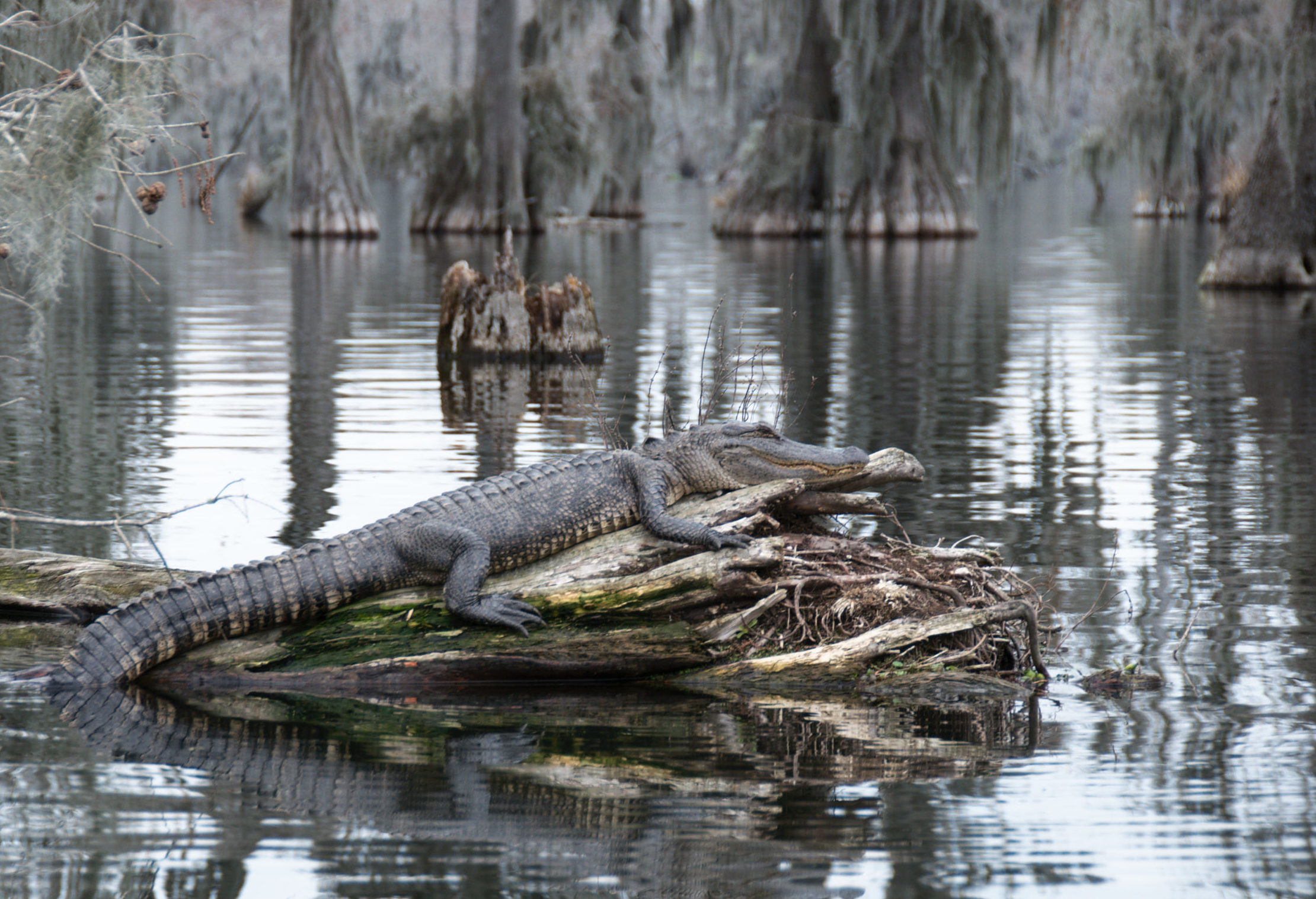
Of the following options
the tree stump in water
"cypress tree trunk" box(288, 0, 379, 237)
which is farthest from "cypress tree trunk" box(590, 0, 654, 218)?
the tree stump in water

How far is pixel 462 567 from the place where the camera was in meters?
6.74

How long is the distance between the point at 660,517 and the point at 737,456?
611 mm

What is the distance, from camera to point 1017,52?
4456 cm

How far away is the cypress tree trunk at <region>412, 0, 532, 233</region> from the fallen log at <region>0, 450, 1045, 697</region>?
3682 cm

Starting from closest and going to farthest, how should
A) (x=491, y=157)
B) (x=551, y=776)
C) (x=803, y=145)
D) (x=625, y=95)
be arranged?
(x=551, y=776)
(x=803, y=145)
(x=491, y=157)
(x=625, y=95)

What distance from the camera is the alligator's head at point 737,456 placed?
7.43 metres

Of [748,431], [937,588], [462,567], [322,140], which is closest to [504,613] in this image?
[462,567]

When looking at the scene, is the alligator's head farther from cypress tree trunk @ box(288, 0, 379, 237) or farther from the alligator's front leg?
cypress tree trunk @ box(288, 0, 379, 237)

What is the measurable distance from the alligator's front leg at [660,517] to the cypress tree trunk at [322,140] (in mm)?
34143

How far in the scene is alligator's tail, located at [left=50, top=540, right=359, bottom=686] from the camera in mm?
6500

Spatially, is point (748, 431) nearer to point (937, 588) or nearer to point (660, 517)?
point (660, 517)

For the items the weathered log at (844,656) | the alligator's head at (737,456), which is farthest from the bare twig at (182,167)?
the weathered log at (844,656)

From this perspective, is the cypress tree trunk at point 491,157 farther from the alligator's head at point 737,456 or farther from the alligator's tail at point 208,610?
the alligator's tail at point 208,610

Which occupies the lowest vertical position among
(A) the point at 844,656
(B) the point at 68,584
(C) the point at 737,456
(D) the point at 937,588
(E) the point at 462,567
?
(A) the point at 844,656
